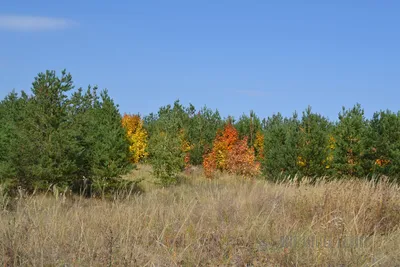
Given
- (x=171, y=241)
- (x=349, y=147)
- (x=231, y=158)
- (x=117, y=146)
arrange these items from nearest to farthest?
(x=171, y=241) < (x=117, y=146) < (x=349, y=147) < (x=231, y=158)

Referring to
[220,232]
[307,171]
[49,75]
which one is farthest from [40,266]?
[307,171]

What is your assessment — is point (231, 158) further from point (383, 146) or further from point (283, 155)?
point (383, 146)

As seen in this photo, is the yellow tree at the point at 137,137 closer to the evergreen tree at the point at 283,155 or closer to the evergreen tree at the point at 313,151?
the evergreen tree at the point at 283,155

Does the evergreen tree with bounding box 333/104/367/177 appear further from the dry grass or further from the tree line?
the dry grass

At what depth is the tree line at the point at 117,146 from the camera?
18531mm

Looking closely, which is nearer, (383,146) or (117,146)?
(117,146)

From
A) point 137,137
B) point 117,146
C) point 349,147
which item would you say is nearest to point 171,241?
point 117,146

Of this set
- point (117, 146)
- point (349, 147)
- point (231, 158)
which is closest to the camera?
point (117, 146)

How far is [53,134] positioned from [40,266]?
15149mm

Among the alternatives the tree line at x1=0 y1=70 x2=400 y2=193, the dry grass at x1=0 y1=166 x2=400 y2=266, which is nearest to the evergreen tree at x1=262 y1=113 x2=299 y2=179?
the tree line at x1=0 y1=70 x2=400 y2=193

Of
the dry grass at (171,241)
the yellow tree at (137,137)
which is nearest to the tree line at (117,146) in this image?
the yellow tree at (137,137)

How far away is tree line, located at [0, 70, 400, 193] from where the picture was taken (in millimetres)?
18531

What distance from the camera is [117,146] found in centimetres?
2136

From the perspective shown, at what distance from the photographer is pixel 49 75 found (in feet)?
64.3
